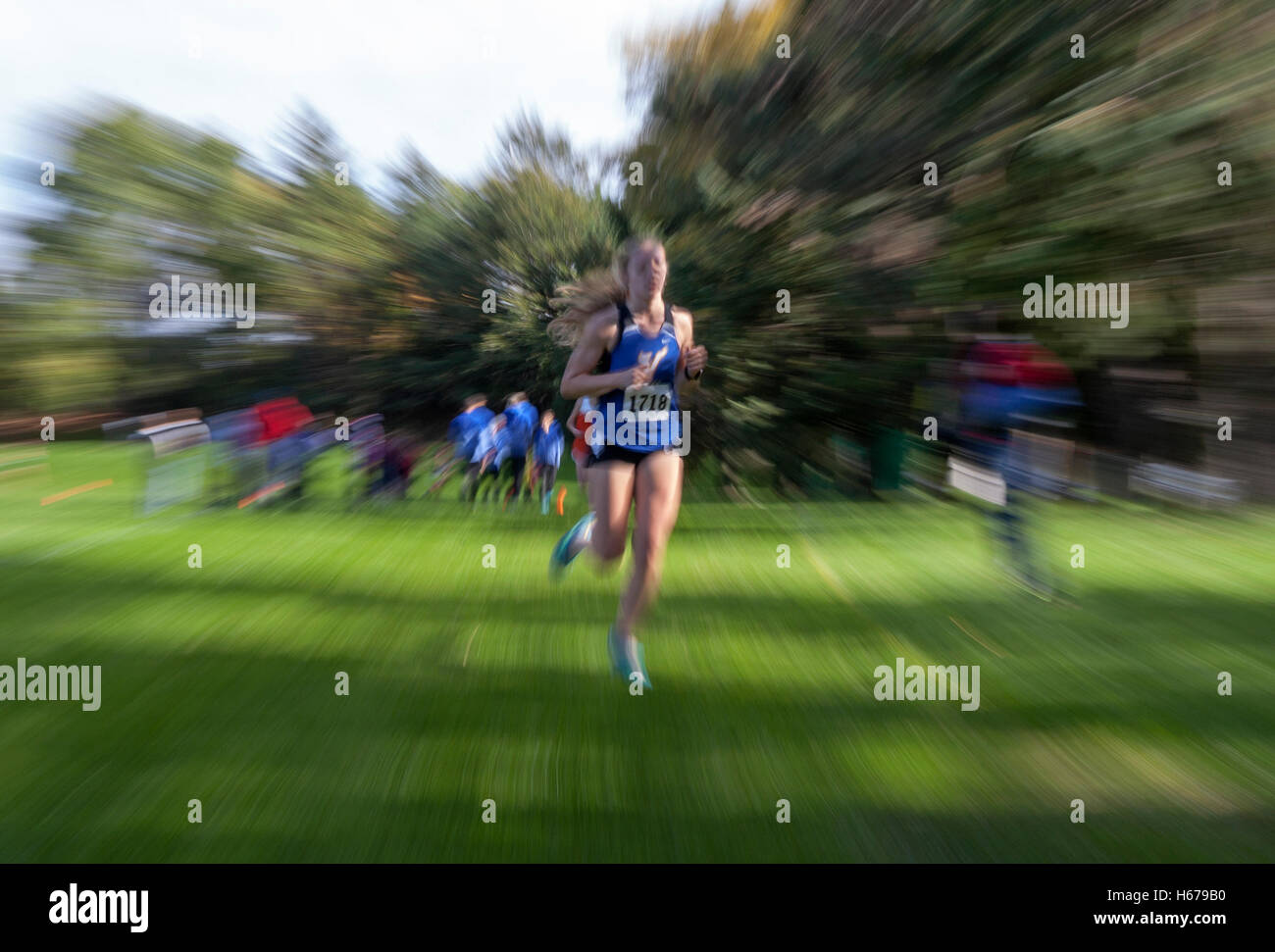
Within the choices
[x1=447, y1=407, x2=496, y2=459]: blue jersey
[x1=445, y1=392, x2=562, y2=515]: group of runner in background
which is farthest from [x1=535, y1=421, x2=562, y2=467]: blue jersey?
[x1=447, y1=407, x2=496, y2=459]: blue jersey

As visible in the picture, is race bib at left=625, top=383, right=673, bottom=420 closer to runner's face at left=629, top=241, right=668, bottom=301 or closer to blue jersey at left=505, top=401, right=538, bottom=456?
runner's face at left=629, top=241, right=668, bottom=301

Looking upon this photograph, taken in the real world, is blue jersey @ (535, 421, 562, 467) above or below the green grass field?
above

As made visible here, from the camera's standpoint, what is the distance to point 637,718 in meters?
5.07

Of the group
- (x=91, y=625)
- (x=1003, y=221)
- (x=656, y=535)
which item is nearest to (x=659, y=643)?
(x=656, y=535)

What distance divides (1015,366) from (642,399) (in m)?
3.67

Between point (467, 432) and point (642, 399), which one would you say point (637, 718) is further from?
point (467, 432)

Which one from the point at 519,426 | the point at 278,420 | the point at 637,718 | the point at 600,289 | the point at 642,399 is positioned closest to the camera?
the point at 637,718

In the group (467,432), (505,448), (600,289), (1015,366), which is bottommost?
(505,448)

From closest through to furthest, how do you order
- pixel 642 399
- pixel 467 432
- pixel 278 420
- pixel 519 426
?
pixel 642 399 < pixel 467 432 < pixel 519 426 < pixel 278 420

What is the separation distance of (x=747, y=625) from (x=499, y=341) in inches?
1133

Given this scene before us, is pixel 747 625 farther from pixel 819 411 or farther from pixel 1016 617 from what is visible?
pixel 819 411

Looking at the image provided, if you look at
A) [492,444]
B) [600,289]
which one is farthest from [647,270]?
[492,444]

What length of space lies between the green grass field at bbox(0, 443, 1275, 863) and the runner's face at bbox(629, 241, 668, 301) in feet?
6.34

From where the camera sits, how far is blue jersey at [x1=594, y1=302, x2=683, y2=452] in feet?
17.8
